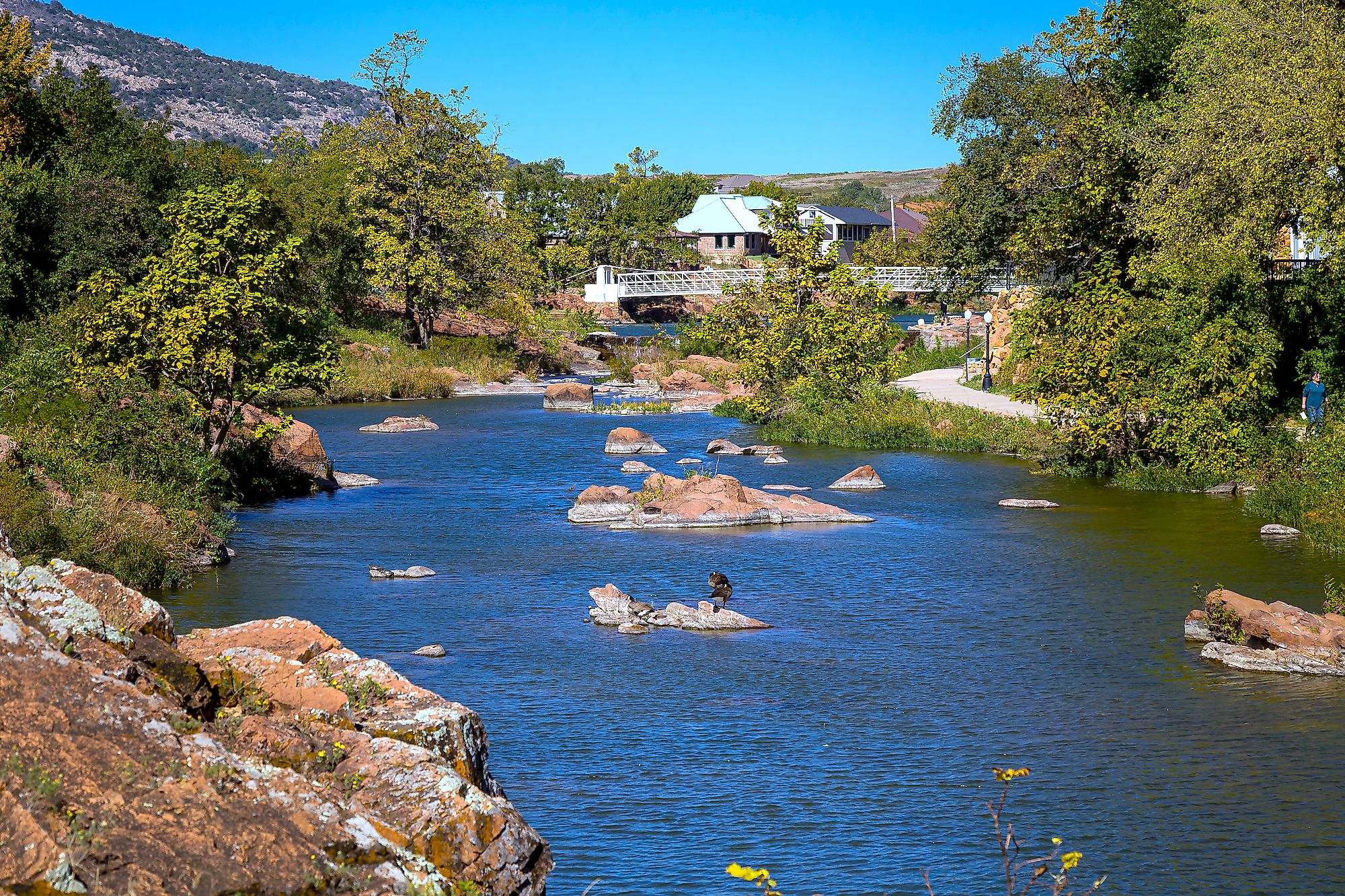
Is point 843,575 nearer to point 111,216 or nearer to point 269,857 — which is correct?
point 269,857

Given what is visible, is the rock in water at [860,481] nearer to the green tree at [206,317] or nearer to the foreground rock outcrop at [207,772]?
the green tree at [206,317]

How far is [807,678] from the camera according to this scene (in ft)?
58.0

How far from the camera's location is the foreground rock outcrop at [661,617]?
20188 millimetres

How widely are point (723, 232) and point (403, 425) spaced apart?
98991mm

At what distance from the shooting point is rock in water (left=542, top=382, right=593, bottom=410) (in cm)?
5534

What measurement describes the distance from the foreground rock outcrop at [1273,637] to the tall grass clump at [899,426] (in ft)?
62.8

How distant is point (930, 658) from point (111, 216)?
31.9 meters

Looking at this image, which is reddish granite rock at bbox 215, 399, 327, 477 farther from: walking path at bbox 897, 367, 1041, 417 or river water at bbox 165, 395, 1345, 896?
walking path at bbox 897, 367, 1041, 417

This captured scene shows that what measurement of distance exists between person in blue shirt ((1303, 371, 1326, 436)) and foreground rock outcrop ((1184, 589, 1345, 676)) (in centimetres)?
1272

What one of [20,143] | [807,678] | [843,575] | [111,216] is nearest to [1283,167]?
[843,575]

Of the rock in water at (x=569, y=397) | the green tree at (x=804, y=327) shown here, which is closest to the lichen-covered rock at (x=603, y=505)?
the green tree at (x=804, y=327)

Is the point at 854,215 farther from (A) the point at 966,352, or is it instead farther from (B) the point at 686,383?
(A) the point at 966,352

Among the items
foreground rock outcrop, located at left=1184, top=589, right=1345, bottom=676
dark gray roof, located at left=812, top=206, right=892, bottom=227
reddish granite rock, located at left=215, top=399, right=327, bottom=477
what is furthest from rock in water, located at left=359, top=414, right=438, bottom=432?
dark gray roof, located at left=812, top=206, right=892, bottom=227

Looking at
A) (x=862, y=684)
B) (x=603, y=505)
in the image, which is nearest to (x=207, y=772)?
(x=862, y=684)
